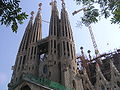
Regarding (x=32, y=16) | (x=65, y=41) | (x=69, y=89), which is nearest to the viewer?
(x=69, y=89)

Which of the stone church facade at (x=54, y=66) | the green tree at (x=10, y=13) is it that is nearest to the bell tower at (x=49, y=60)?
the stone church facade at (x=54, y=66)

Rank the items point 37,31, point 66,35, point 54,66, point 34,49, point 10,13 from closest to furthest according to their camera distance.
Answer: point 10,13
point 54,66
point 66,35
point 34,49
point 37,31

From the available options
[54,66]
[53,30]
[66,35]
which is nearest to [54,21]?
[53,30]

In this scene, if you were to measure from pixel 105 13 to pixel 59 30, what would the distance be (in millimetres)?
39687

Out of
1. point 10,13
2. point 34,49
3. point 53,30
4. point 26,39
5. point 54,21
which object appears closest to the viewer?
point 10,13

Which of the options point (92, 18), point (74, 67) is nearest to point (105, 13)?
point (92, 18)

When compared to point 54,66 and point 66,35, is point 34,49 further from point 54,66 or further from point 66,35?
point 54,66

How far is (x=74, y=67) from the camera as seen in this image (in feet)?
124

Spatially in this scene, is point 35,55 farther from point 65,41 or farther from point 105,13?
point 105,13

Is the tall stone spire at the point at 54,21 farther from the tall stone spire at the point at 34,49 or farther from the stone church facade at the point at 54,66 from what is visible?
the tall stone spire at the point at 34,49

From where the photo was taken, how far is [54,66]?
3834 cm

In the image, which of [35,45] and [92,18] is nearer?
[92,18]

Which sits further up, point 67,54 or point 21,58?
point 21,58

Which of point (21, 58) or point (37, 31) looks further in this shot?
point (37, 31)
